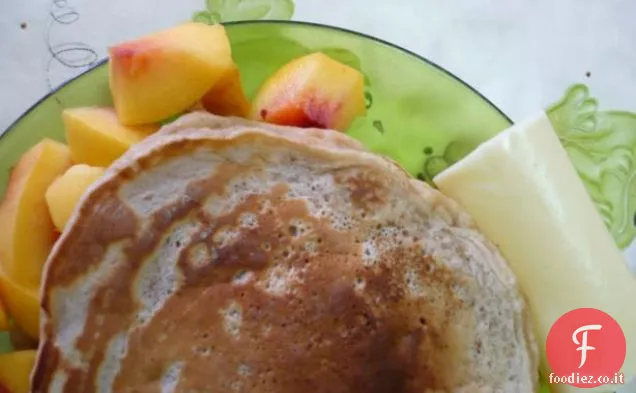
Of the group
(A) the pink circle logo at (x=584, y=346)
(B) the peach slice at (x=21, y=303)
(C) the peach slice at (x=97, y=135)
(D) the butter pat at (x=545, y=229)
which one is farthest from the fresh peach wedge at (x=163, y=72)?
(A) the pink circle logo at (x=584, y=346)

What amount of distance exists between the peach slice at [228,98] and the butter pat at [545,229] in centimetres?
30

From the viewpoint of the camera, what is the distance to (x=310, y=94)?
3.67 feet

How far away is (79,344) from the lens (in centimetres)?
98

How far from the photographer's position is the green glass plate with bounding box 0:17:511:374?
117 cm

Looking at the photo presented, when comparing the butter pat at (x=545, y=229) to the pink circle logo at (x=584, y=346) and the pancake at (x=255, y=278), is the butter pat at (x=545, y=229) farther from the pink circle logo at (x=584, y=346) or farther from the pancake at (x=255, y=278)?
the pancake at (x=255, y=278)

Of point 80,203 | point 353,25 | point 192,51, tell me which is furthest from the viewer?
point 353,25

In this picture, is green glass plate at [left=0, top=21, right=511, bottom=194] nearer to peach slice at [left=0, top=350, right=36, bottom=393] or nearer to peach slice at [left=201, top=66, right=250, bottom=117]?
peach slice at [left=201, top=66, right=250, bottom=117]

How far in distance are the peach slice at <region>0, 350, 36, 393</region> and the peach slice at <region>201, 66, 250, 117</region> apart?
0.40 m

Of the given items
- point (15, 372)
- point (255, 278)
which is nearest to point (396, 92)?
point (255, 278)

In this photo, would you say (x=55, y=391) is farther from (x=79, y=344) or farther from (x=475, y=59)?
(x=475, y=59)

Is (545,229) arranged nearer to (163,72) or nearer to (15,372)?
(163,72)

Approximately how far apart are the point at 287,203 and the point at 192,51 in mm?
235

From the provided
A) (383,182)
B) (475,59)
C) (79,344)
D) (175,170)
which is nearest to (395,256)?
(383,182)

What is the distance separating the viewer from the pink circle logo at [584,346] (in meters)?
1.10
